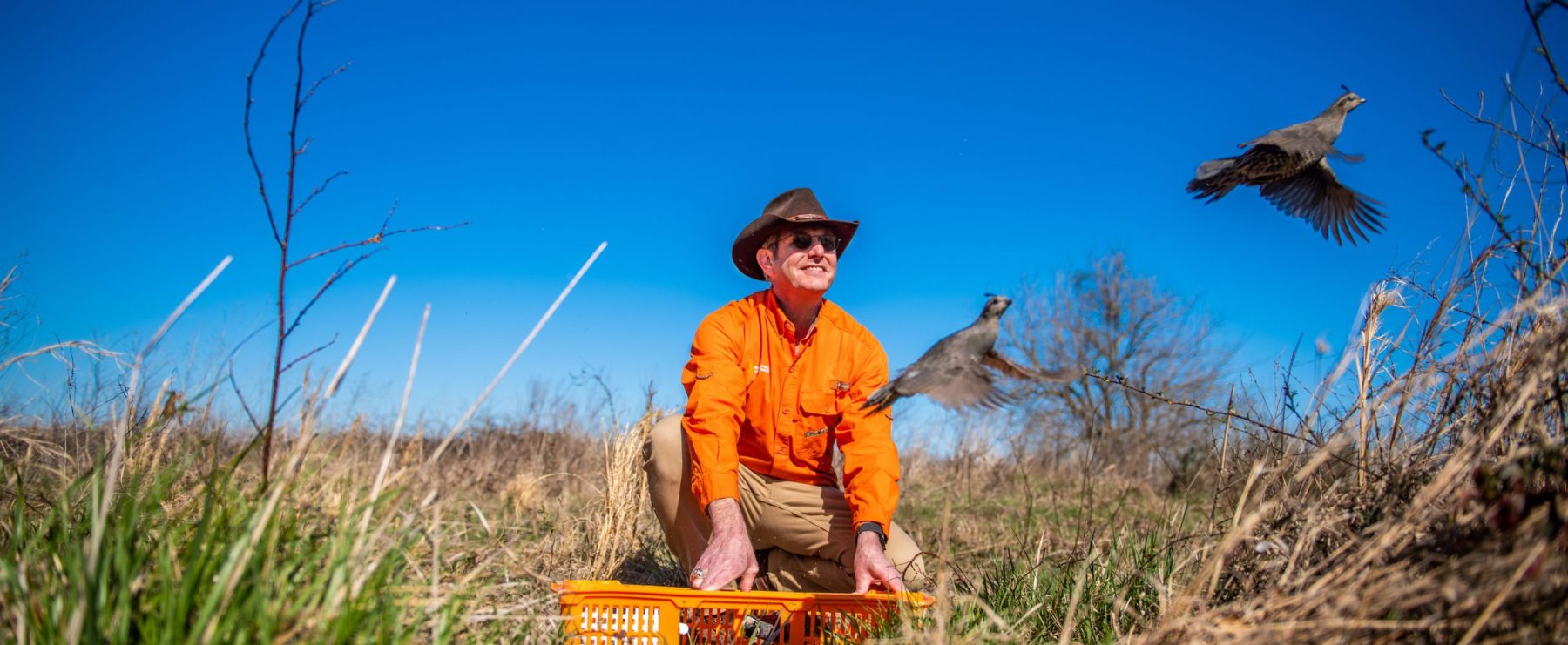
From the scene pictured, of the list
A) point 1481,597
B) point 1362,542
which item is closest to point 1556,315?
point 1362,542

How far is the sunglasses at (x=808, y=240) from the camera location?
13.0ft

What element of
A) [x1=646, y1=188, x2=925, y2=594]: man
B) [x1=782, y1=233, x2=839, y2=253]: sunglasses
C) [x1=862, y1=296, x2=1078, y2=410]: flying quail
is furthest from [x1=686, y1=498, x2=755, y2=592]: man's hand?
[x1=782, y1=233, x2=839, y2=253]: sunglasses

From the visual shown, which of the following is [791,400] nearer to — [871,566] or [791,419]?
[791,419]

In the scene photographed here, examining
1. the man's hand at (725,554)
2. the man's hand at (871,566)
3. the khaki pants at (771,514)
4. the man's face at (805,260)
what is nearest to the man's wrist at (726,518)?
the man's hand at (725,554)

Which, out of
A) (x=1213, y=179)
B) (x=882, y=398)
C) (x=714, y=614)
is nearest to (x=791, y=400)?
(x=882, y=398)

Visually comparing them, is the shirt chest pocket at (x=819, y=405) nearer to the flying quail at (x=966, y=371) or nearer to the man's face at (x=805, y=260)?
the man's face at (x=805, y=260)

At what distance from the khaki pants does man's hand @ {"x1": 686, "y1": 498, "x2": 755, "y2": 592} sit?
0.57 meters

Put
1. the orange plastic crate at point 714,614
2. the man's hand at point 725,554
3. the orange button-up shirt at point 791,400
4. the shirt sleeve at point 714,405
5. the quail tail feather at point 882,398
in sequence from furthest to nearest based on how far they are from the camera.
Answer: the orange button-up shirt at point 791,400, the shirt sleeve at point 714,405, the man's hand at point 725,554, the quail tail feather at point 882,398, the orange plastic crate at point 714,614

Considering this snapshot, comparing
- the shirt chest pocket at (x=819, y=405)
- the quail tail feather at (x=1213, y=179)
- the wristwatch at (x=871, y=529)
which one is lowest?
the wristwatch at (x=871, y=529)

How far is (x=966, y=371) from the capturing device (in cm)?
266

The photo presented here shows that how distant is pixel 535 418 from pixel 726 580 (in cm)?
799

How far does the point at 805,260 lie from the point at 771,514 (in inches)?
43.0

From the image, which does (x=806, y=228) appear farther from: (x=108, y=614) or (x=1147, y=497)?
(x=1147, y=497)

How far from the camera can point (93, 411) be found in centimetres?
373
